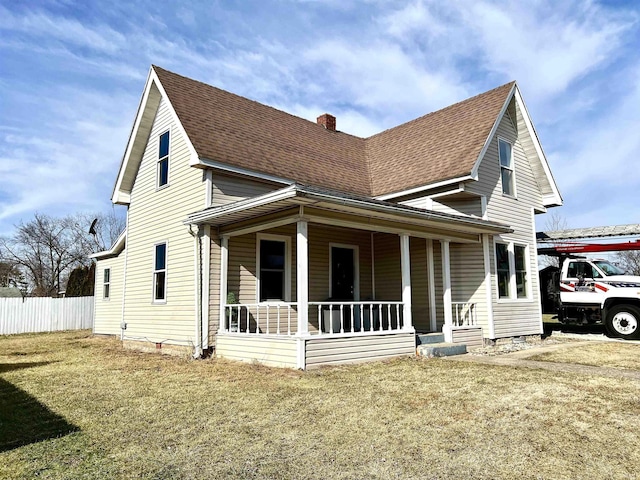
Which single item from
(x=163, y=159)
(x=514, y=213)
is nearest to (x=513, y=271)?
(x=514, y=213)

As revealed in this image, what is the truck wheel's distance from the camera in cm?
1283

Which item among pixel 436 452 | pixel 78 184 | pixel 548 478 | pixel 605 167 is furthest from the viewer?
pixel 78 184

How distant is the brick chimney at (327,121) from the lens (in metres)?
18.3

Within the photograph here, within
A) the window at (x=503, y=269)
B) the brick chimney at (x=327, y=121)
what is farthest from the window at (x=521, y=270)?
the brick chimney at (x=327, y=121)

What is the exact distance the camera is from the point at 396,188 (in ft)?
44.7

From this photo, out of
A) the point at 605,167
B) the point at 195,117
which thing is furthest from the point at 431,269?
the point at 605,167

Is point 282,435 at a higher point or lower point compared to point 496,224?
lower

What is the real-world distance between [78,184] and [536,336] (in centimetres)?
4907

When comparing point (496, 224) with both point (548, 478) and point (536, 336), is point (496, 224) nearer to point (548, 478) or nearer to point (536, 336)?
point (536, 336)

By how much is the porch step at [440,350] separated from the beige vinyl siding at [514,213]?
2326 millimetres

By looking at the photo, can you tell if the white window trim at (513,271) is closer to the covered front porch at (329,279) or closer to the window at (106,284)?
the covered front porch at (329,279)

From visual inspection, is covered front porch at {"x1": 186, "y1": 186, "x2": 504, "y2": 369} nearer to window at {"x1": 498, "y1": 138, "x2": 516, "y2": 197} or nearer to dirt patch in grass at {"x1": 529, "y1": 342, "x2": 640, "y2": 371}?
dirt patch in grass at {"x1": 529, "y1": 342, "x2": 640, "y2": 371}

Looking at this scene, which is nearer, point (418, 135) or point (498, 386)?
point (498, 386)

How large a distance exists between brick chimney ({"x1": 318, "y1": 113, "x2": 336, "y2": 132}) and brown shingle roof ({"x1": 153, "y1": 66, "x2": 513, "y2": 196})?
129 centimetres
